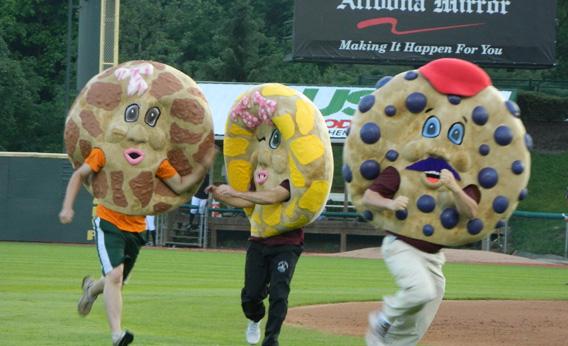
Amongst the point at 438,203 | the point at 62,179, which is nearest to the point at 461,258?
the point at 62,179

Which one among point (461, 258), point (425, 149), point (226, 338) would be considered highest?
point (425, 149)

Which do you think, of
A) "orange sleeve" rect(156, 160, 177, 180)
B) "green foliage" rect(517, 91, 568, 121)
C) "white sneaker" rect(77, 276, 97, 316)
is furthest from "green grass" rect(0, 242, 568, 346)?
"green foliage" rect(517, 91, 568, 121)

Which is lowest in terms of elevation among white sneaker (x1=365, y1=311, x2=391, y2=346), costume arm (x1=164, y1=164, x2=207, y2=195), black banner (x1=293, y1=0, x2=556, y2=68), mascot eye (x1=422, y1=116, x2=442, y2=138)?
white sneaker (x1=365, y1=311, x2=391, y2=346)

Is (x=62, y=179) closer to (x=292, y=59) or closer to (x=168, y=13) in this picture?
(x=292, y=59)

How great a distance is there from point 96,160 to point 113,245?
2.44 feet

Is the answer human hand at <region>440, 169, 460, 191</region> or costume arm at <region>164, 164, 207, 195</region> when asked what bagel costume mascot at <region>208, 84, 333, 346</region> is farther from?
human hand at <region>440, 169, 460, 191</region>

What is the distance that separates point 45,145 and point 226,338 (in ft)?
151

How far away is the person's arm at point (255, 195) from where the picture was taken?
11.3m

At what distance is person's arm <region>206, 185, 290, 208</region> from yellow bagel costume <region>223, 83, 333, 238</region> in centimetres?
9

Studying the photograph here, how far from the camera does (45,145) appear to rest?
58031mm

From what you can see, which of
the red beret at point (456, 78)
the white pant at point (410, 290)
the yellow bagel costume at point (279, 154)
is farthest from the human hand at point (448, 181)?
the yellow bagel costume at point (279, 154)

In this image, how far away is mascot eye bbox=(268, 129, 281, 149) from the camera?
38.8ft

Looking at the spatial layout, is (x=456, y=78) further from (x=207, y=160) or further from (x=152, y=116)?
(x=152, y=116)

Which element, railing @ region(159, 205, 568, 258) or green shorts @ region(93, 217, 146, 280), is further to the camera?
railing @ region(159, 205, 568, 258)
